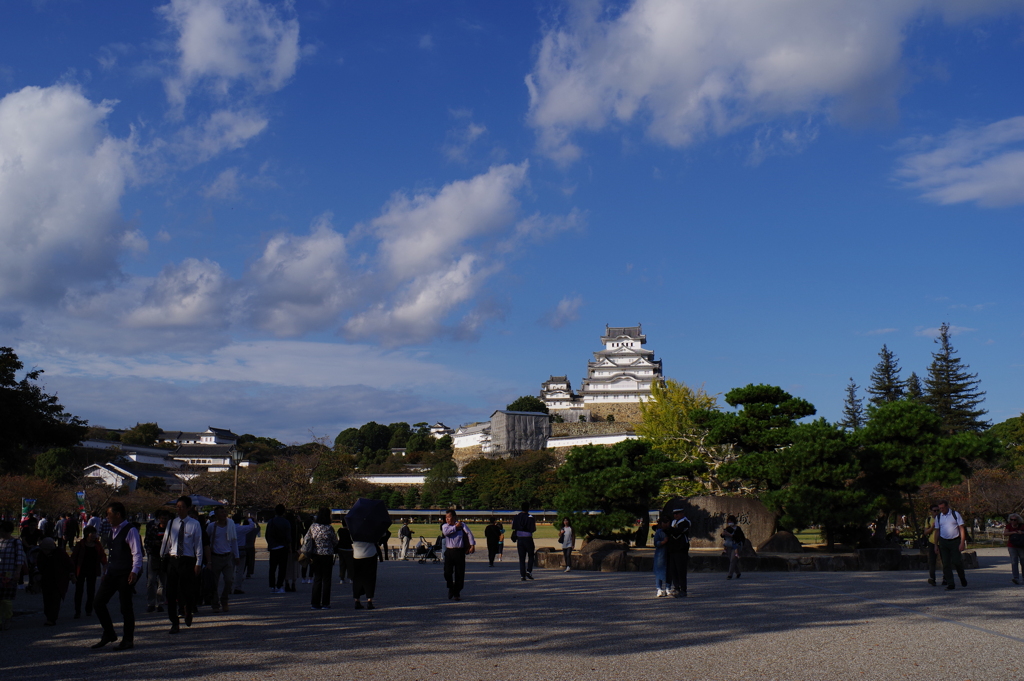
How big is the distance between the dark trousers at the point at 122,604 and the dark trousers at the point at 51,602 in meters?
2.52

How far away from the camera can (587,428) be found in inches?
3354

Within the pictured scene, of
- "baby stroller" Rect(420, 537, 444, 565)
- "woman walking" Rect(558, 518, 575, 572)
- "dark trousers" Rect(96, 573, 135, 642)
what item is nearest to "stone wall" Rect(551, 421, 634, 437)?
"baby stroller" Rect(420, 537, 444, 565)

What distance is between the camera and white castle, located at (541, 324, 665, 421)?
99.9 m

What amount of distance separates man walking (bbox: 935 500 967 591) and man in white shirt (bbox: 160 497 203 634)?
1061 cm

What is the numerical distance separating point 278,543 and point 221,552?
2.29 metres

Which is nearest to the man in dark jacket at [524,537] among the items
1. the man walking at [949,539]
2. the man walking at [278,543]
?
the man walking at [278,543]

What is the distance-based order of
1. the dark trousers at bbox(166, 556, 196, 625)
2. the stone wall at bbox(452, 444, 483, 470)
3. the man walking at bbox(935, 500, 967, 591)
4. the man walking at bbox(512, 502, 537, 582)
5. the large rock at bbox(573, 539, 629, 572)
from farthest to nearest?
1. the stone wall at bbox(452, 444, 483, 470)
2. the large rock at bbox(573, 539, 629, 572)
3. the man walking at bbox(512, 502, 537, 582)
4. the man walking at bbox(935, 500, 967, 591)
5. the dark trousers at bbox(166, 556, 196, 625)

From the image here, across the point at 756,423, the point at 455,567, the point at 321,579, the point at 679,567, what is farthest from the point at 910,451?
the point at 321,579

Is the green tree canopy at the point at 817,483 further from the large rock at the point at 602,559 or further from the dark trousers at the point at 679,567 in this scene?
the dark trousers at the point at 679,567

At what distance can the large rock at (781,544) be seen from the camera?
2155 cm

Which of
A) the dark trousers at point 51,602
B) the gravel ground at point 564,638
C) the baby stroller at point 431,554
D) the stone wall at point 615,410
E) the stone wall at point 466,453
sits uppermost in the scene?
the stone wall at point 615,410

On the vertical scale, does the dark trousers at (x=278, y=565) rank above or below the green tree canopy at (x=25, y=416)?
below

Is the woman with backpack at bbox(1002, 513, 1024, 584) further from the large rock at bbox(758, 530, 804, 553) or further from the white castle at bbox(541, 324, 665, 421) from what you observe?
the white castle at bbox(541, 324, 665, 421)

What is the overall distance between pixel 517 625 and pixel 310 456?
166 ft
